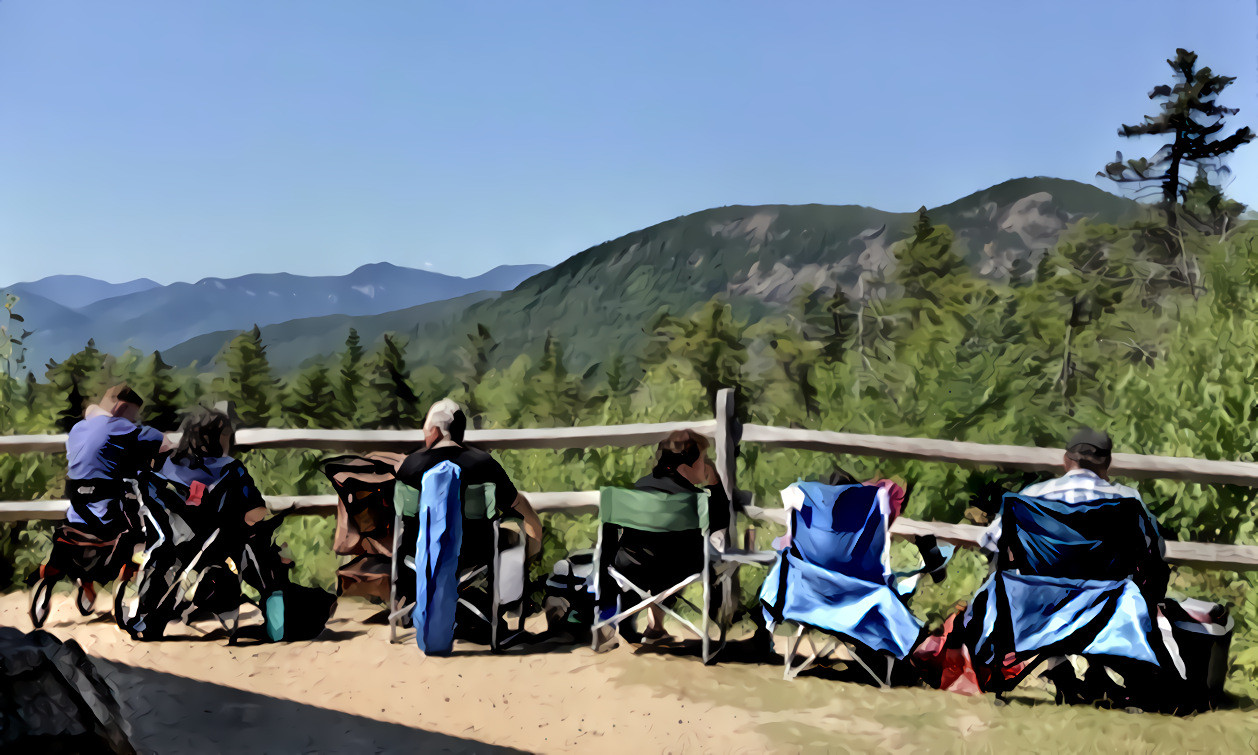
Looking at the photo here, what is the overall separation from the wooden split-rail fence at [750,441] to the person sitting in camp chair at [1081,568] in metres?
0.64

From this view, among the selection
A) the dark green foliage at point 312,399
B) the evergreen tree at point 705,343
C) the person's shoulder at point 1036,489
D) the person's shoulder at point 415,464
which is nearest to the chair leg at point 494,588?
the person's shoulder at point 415,464

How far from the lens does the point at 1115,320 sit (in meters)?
53.9

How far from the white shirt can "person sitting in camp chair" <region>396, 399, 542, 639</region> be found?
1.97 meters

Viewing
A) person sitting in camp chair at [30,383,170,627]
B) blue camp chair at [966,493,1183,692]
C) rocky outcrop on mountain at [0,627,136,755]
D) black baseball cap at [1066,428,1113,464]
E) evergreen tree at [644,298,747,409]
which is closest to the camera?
rocky outcrop on mountain at [0,627,136,755]

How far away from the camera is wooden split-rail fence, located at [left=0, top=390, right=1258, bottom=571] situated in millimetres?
4688

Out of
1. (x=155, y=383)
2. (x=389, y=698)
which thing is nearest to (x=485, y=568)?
(x=389, y=698)

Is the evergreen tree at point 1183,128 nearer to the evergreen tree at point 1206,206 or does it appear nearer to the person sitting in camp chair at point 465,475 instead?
the evergreen tree at point 1206,206

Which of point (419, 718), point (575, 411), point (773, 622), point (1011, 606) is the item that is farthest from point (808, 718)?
point (575, 411)

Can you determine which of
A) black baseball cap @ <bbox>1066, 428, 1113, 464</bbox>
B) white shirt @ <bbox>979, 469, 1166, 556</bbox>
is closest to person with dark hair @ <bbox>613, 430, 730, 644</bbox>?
white shirt @ <bbox>979, 469, 1166, 556</bbox>

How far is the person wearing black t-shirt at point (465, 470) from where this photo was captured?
16.0 ft

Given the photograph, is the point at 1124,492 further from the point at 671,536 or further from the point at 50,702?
the point at 50,702

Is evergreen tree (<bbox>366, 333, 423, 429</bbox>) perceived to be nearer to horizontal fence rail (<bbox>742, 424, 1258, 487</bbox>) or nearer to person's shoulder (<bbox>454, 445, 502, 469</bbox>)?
horizontal fence rail (<bbox>742, 424, 1258, 487</bbox>)

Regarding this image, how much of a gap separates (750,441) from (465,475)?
153cm

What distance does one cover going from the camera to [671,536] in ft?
15.9
